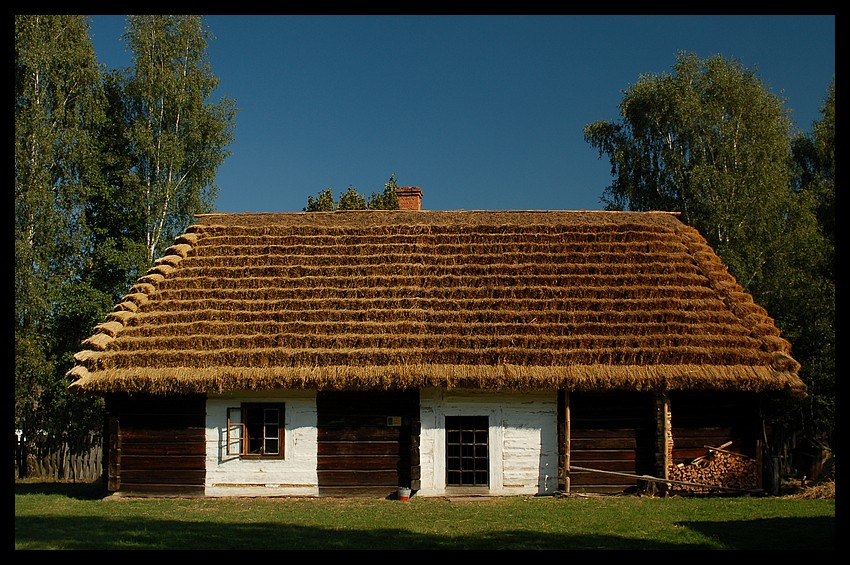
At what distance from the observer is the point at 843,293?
568 centimetres

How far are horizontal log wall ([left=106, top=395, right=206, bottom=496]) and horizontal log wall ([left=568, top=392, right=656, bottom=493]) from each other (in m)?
7.36

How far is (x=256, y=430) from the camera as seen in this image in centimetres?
1555

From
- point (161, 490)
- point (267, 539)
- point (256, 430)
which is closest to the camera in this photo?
point (267, 539)

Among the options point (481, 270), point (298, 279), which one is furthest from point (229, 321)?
point (481, 270)

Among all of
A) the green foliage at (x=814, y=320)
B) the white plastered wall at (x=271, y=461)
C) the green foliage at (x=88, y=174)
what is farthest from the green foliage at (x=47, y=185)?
the green foliage at (x=814, y=320)

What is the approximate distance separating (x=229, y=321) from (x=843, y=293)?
12.2 m

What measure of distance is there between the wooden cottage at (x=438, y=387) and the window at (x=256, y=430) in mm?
40

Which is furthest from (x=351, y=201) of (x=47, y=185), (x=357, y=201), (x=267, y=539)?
(x=267, y=539)

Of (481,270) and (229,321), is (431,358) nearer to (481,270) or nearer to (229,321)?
(481,270)

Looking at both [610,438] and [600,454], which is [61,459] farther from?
[610,438]

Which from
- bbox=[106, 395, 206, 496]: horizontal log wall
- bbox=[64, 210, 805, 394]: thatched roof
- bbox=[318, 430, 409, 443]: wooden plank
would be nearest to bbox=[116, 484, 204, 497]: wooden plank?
bbox=[106, 395, 206, 496]: horizontal log wall

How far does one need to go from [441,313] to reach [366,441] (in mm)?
2926

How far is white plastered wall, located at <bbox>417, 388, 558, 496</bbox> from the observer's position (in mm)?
15148

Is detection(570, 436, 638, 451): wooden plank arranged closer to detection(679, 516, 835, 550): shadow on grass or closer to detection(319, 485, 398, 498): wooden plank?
detection(319, 485, 398, 498): wooden plank
